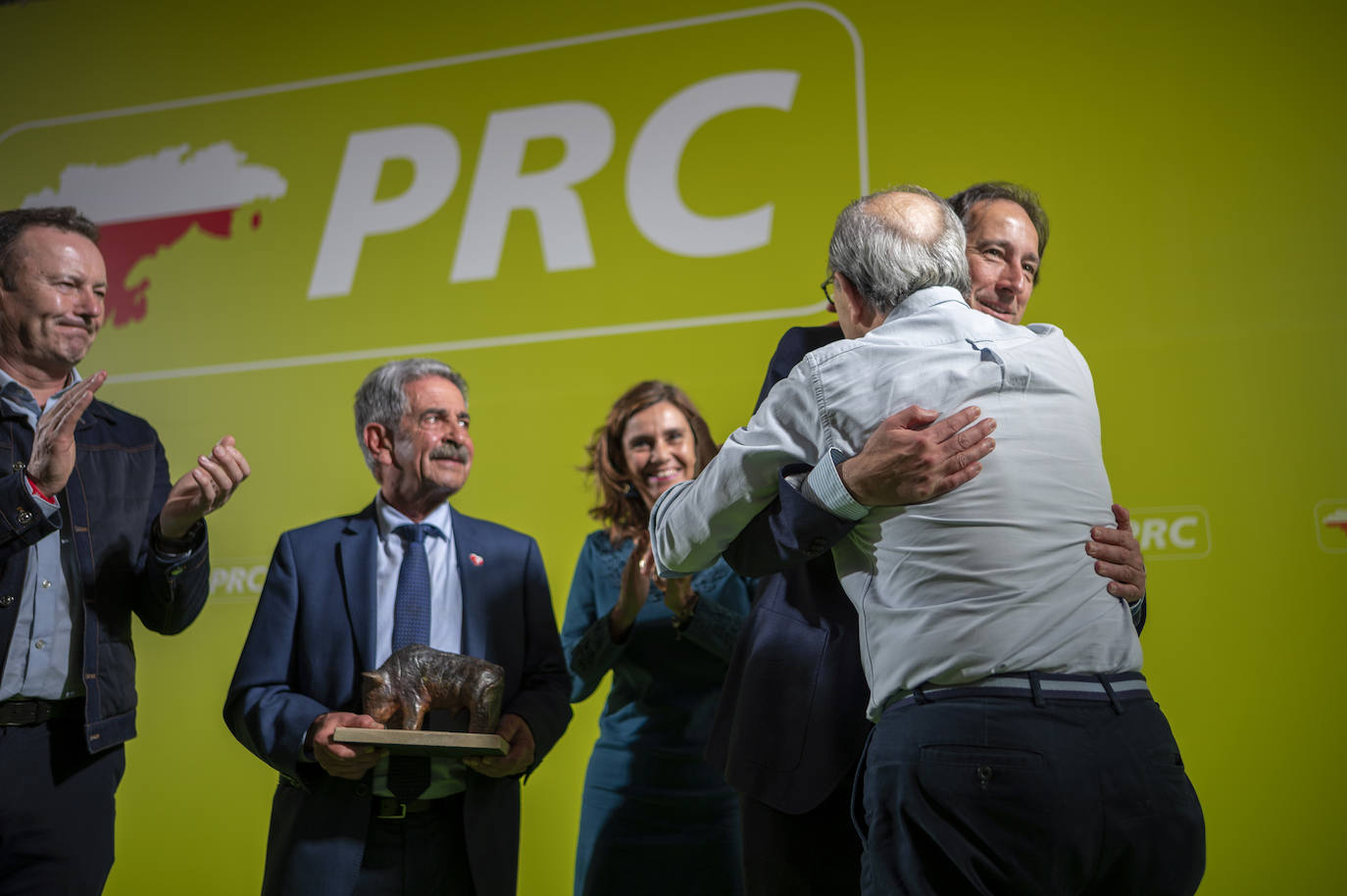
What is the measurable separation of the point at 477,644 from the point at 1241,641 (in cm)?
223

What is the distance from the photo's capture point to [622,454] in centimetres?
332

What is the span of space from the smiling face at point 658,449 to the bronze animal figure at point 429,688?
99 cm

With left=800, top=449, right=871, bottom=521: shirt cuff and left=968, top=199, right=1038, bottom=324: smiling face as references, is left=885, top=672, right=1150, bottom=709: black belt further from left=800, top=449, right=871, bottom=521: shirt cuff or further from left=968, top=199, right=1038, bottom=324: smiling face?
left=968, top=199, right=1038, bottom=324: smiling face

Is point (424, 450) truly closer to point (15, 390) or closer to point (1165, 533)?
point (15, 390)

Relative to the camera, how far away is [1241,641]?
322cm

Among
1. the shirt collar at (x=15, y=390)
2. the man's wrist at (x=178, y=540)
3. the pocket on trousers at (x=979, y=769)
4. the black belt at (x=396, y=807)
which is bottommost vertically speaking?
the black belt at (x=396, y=807)

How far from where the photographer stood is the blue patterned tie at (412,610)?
2.30 meters

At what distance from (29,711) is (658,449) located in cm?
166

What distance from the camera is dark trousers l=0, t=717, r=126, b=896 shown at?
7.48 ft

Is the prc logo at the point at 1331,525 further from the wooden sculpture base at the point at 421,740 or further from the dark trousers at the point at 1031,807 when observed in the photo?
the wooden sculpture base at the point at 421,740

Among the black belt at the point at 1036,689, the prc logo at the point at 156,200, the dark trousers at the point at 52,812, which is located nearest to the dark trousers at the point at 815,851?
the black belt at the point at 1036,689

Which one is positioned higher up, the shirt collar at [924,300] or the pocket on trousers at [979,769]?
the shirt collar at [924,300]

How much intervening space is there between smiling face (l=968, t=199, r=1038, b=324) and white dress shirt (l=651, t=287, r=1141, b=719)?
716 mm

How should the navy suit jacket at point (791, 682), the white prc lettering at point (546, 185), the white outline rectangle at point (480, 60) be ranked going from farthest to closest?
the white prc lettering at point (546, 185)
the white outline rectangle at point (480, 60)
the navy suit jacket at point (791, 682)
